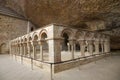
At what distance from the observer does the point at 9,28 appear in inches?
583

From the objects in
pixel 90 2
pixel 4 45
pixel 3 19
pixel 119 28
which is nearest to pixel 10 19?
pixel 3 19

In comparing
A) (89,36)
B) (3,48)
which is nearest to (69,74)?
(89,36)

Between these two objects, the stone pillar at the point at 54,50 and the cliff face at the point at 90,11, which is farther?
the cliff face at the point at 90,11

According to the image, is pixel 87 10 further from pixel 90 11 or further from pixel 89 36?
pixel 89 36

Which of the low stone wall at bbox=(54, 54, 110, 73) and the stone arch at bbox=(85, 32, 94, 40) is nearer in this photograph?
the low stone wall at bbox=(54, 54, 110, 73)

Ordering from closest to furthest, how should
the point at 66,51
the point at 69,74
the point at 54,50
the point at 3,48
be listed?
the point at 69,74 < the point at 54,50 < the point at 3,48 < the point at 66,51

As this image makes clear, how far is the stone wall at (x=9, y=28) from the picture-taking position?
14023mm

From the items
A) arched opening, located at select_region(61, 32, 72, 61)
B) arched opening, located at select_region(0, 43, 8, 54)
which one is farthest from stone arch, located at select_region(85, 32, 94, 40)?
arched opening, located at select_region(0, 43, 8, 54)

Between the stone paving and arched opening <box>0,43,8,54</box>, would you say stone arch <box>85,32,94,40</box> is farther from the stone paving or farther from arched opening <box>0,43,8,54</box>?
arched opening <box>0,43,8,54</box>

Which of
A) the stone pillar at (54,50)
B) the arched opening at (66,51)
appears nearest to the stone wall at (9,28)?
the arched opening at (66,51)

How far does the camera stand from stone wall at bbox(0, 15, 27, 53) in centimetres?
1402

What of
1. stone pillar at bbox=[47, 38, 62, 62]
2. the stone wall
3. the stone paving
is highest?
the stone wall

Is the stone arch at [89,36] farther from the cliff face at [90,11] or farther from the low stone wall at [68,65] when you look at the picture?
the cliff face at [90,11]

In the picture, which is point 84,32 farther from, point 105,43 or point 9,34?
point 9,34
